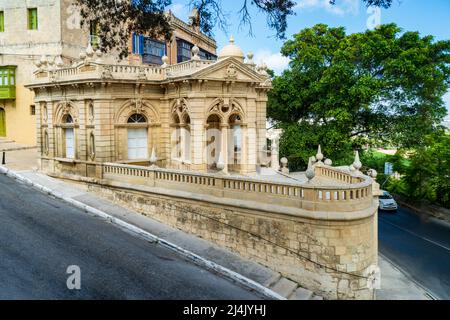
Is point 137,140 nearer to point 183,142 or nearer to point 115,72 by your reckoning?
point 183,142

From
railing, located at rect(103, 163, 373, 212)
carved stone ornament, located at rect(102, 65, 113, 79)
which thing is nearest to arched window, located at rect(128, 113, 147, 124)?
carved stone ornament, located at rect(102, 65, 113, 79)

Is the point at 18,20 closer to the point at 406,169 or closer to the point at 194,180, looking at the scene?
the point at 194,180

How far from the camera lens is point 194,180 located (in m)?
15.9

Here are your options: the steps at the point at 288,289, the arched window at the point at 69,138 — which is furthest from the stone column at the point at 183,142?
the steps at the point at 288,289

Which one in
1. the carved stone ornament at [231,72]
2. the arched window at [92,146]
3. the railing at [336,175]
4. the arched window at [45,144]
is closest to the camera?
the railing at [336,175]

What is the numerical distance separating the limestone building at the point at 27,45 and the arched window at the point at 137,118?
1278cm

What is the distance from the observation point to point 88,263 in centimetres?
1227

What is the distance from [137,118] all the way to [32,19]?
1750cm

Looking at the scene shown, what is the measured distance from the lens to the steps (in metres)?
13.2

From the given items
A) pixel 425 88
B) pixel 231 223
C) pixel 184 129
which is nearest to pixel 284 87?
pixel 425 88

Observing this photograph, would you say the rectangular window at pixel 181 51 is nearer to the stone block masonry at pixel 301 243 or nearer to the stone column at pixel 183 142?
the stone column at pixel 183 142

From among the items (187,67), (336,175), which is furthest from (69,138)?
(336,175)

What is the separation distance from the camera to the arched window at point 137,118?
20.2m

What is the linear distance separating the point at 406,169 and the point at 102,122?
22345 millimetres
